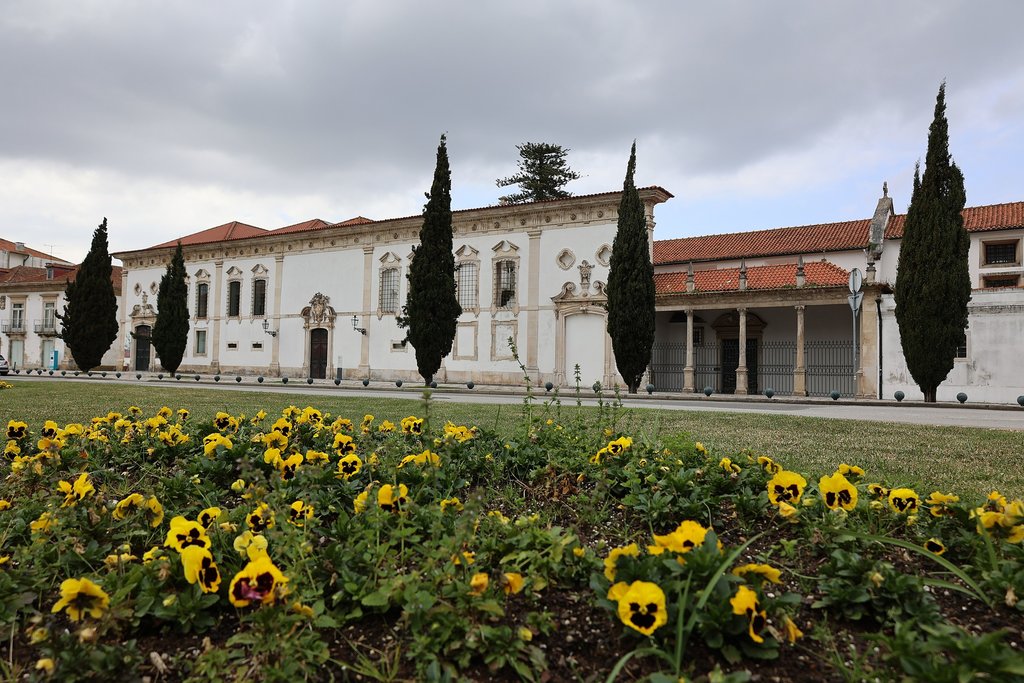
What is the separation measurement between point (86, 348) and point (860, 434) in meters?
31.2

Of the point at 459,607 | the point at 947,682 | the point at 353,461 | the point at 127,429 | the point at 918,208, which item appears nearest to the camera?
the point at 947,682

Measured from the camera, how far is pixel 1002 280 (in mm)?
27000

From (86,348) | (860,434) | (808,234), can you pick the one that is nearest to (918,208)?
(808,234)

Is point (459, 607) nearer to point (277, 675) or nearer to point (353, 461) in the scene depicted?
point (277, 675)

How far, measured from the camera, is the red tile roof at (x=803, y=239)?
27.4 m

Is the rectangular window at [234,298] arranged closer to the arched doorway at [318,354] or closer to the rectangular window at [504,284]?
the arched doorway at [318,354]

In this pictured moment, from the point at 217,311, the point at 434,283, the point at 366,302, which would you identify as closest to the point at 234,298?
the point at 217,311

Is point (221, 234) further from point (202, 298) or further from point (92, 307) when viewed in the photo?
point (92, 307)

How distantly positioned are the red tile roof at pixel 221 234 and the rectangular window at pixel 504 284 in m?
17.5

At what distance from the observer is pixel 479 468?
3.53m

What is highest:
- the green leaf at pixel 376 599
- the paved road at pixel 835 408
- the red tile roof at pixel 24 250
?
the red tile roof at pixel 24 250

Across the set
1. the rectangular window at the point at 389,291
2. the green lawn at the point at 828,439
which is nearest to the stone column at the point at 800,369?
the green lawn at the point at 828,439

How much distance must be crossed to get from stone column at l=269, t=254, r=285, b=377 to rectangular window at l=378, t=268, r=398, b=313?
6.40 meters

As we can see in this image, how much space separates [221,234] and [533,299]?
22896 millimetres
